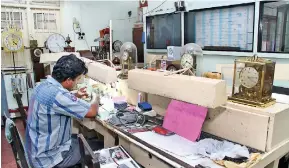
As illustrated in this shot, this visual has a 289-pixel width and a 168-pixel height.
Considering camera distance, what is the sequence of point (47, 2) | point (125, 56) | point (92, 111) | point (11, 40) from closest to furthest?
point (92, 111), point (125, 56), point (11, 40), point (47, 2)

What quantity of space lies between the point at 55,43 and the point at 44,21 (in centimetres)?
73

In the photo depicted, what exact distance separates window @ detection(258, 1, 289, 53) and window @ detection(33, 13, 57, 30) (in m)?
3.73

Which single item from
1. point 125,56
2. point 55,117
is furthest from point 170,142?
point 125,56

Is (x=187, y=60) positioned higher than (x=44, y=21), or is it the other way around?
(x=44, y=21)

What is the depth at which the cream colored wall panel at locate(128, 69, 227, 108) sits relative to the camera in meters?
1.30

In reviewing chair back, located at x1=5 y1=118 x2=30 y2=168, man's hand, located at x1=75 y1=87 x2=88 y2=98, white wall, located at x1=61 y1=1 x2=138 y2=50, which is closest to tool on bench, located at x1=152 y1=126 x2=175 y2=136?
chair back, located at x1=5 y1=118 x2=30 y2=168

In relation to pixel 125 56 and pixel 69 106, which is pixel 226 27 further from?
pixel 69 106

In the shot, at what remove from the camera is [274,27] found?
116 inches

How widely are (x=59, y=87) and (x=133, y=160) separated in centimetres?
69

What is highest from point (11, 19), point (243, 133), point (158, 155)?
point (11, 19)

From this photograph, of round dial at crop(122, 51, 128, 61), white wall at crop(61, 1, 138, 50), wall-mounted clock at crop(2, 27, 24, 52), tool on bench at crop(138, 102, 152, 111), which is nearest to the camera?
tool on bench at crop(138, 102, 152, 111)

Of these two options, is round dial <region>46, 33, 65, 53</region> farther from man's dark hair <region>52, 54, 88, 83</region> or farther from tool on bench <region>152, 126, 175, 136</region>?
tool on bench <region>152, 126, 175, 136</region>

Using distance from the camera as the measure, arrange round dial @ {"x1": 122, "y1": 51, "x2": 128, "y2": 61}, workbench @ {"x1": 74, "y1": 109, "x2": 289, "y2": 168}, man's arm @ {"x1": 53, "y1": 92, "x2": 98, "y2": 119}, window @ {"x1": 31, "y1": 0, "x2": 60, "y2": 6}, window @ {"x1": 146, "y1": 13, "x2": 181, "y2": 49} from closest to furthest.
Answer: workbench @ {"x1": 74, "y1": 109, "x2": 289, "y2": 168} → man's arm @ {"x1": 53, "y1": 92, "x2": 98, "y2": 119} → round dial @ {"x1": 122, "y1": 51, "x2": 128, "y2": 61} → window @ {"x1": 146, "y1": 13, "x2": 181, "y2": 49} → window @ {"x1": 31, "y1": 0, "x2": 60, "y2": 6}

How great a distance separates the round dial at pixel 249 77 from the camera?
1.44 meters
